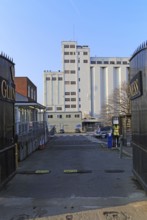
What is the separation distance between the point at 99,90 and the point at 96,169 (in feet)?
420

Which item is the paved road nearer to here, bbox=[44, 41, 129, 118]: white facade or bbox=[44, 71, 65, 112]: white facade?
bbox=[44, 41, 129, 118]: white facade

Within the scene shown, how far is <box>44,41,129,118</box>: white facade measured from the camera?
139500mm

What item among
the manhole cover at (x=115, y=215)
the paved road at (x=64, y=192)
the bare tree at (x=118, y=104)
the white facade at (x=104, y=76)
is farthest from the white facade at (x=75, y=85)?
the manhole cover at (x=115, y=215)

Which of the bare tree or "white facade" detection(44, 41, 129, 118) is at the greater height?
"white facade" detection(44, 41, 129, 118)

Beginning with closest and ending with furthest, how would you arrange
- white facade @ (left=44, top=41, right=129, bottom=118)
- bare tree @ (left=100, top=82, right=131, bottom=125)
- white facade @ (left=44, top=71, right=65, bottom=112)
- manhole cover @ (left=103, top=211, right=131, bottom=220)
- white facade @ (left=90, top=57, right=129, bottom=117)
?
manhole cover @ (left=103, top=211, right=131, bottom=220) → bare tree @ (left=100, top=82, right=131, bottom=125) → white facade @ (left=44, top=71, right=65, bottom=112) → white facade @ (left=44, top=41, right=129, bottom=118) → white facade @ (left=90, top=57, right=129, bottom=117)

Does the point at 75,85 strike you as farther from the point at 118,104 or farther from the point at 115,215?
the point at 115,215

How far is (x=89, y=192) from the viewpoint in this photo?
10320mm

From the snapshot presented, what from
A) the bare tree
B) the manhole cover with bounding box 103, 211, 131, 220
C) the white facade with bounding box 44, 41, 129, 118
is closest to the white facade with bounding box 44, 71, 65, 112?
the white facade with bounding box 44, 41, 129, 118

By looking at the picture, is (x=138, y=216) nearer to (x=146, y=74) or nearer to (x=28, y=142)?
(x=146, y=74)

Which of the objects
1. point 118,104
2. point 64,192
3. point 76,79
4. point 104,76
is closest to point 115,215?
point 64,192

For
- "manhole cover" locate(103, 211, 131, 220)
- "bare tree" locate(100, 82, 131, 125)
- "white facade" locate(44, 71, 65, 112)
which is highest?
"white facade" locate(44, 71, 65, 112)

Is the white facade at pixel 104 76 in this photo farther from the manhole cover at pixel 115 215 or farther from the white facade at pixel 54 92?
the manhole cover at pixel 115 215

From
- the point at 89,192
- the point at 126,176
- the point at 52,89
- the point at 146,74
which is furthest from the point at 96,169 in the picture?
the point at 52,89

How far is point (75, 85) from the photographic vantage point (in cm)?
14000
